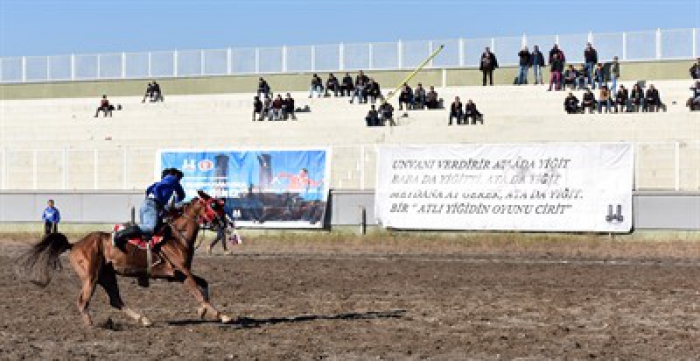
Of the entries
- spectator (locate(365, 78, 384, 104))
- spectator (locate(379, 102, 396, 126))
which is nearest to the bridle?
spectator (locate(379, 102, 396, 126))

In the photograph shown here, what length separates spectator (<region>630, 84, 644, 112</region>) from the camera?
43.2 metres

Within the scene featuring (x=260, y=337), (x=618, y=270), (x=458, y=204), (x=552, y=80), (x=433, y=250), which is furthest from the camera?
(x=552, y=80)

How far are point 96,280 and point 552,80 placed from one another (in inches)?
1268

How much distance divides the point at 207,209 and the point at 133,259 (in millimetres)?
1304

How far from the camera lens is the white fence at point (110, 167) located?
37.3m

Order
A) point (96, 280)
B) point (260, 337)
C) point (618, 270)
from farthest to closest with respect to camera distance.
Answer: point (618, 270)
point (96, 280)
point (260, 337)

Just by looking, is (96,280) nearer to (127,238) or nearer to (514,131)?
(127,238)

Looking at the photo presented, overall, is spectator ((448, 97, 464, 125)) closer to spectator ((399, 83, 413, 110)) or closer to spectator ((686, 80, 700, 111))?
spectator ((399, 83, 413, 110))

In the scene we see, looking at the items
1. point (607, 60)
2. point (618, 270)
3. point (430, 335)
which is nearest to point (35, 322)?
point (430, 335)

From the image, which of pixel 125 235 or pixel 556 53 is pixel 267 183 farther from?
pixel 125 235

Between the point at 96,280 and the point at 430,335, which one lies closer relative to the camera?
the point at 430,335

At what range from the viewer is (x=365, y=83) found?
162 ft

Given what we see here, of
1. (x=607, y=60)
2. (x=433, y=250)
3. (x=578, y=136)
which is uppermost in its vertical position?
(x=607, y=60)

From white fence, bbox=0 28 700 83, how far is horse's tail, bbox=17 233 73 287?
3525 centimetres
